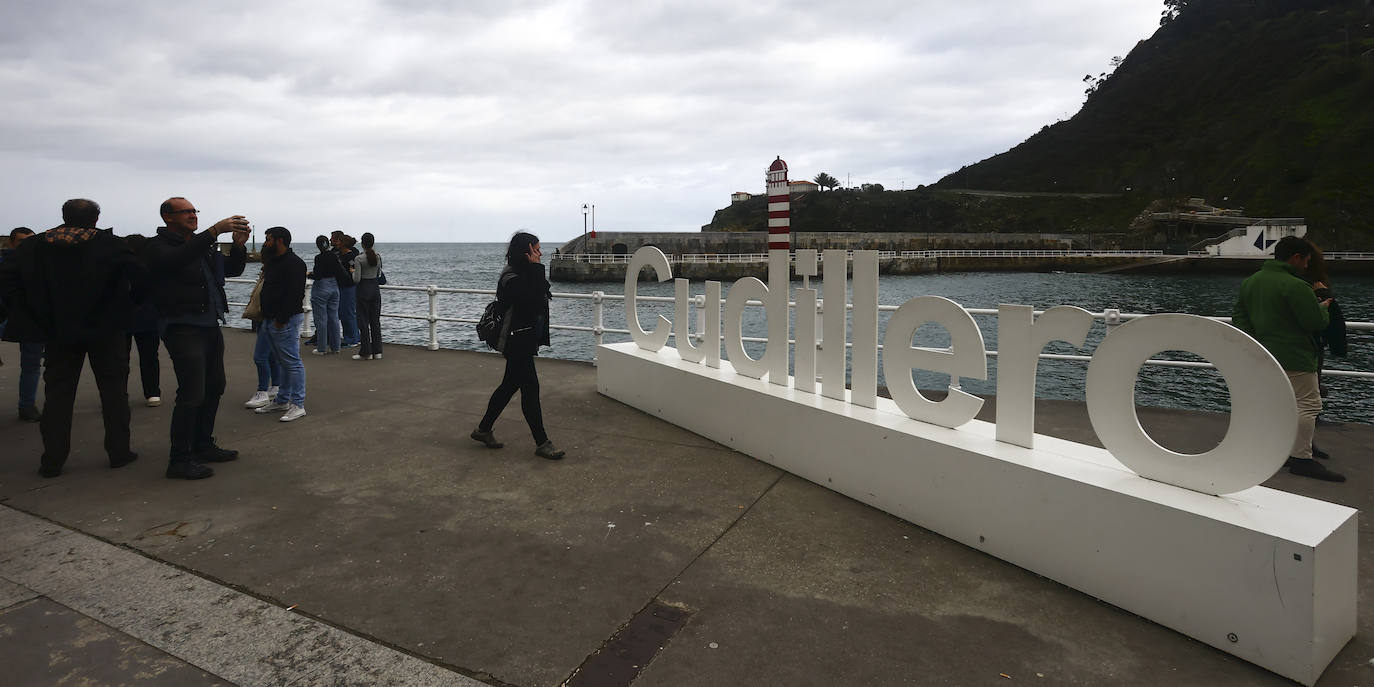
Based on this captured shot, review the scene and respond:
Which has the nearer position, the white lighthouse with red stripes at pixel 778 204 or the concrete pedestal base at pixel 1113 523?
the concrete pedestal base at pixel 1113 523

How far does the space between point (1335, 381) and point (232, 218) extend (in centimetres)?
2424

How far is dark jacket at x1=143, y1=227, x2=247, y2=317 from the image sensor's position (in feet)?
15.5

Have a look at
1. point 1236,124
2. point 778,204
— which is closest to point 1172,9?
point 1236,124

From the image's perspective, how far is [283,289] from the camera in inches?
245

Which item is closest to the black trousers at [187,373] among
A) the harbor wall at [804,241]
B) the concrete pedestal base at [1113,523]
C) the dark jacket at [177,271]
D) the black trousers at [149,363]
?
the dark jacket at [177,271]

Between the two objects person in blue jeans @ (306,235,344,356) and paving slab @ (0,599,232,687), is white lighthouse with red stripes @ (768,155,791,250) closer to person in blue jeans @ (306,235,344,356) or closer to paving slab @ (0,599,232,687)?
paving slab @ (0,599,232,687)

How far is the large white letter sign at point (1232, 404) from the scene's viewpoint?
115 inches

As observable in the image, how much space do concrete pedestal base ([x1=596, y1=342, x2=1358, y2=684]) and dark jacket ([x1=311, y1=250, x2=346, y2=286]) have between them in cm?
Answer: 712

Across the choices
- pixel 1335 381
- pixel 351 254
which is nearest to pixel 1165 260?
pixel 1335 381

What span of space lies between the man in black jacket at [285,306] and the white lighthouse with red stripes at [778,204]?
4268 millimetres

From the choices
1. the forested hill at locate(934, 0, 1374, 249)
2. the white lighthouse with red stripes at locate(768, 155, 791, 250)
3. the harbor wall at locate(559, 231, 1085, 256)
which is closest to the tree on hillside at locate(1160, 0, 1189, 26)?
the forested hill at locate(934, 0, 1374, 249)

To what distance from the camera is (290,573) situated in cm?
351

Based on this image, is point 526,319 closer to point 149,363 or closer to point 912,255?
point 149,363

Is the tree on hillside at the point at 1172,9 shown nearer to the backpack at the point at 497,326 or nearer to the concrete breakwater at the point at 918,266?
the concrete breakwater at the point at 918,266
